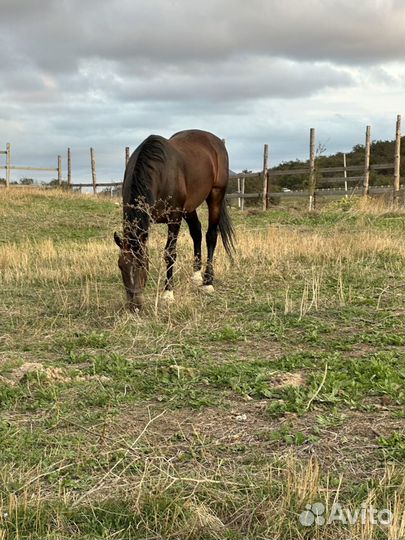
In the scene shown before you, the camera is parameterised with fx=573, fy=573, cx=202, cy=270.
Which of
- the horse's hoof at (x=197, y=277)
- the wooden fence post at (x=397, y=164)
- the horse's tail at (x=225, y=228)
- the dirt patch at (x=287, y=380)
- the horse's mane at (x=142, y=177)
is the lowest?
the dirt patch at (x=287, y=380)

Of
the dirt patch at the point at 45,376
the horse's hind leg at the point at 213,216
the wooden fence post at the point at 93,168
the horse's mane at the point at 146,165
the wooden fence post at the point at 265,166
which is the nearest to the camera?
the dirt patch at the point at 45,376

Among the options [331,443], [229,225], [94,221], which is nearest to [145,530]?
[331,443]

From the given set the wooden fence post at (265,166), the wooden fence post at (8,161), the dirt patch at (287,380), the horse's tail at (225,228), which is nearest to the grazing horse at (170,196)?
the horse's tail at (225,228)

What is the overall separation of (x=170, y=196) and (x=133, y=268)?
1144 mm

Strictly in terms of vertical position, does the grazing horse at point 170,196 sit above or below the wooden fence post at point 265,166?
below

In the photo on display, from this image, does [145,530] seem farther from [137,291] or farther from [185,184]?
[185,184]

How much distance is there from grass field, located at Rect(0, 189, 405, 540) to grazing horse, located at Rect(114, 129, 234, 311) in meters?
0.32

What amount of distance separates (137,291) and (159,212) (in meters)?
1.10

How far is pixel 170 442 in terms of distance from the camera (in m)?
2.73

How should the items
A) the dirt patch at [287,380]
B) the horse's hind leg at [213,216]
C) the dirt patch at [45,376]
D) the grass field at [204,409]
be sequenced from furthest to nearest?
the horse's hind leg at [213,216] → the dirt patch at [45,376] → the dirt patch at [287,380] → the grass field at [204,409]

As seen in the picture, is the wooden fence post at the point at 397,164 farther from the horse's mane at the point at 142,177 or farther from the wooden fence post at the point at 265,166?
the horse's mane at the point at 142,177

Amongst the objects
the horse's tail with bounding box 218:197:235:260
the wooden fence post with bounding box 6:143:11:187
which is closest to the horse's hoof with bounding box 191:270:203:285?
the horse's tail with bounding box 218:197:235:260

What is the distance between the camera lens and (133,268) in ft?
17.6

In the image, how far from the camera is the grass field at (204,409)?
2.12 meters
